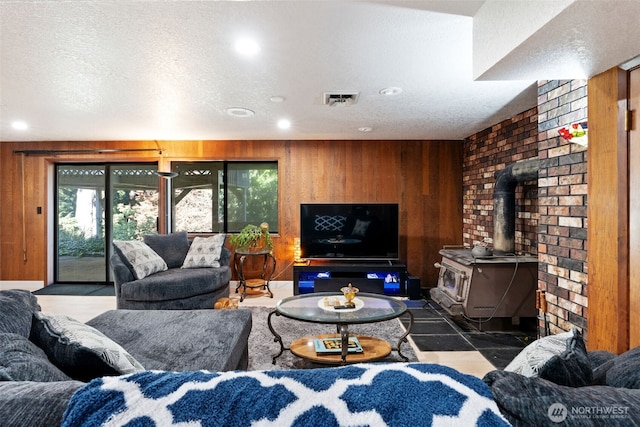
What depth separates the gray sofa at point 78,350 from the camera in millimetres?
712

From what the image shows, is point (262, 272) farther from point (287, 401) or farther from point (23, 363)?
point (287, 401)

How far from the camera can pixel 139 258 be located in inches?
149

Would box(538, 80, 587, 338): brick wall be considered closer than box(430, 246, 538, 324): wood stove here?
Yes

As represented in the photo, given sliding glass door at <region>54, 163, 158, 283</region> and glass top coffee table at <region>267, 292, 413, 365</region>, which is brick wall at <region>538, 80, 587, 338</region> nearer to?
glass top coffee table at <region>267, 292, 413, 365</region>

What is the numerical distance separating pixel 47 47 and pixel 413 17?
7.39 feet

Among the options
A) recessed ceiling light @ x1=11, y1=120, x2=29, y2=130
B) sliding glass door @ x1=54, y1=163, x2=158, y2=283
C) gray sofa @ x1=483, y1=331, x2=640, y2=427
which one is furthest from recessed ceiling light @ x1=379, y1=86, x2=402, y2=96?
recessed ceiling light @ x1=11, y1=120, x2=29, y2=130

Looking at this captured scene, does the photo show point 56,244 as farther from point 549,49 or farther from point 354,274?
point 549,49

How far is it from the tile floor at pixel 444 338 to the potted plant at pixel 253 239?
731mm

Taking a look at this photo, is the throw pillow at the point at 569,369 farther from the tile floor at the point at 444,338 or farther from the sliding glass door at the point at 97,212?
the sliding glass door at the point at 97,212

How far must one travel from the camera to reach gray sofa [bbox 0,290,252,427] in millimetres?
712

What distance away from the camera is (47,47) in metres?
2.20

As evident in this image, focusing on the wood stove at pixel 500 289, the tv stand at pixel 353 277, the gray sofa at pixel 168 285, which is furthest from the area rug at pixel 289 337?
the tv stand at pixel 353 277

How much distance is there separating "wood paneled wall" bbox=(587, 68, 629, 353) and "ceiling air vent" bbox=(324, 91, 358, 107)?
173 cm

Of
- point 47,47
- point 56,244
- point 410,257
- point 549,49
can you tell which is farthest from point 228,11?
point 56,244
